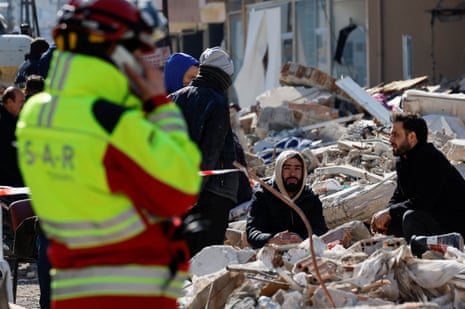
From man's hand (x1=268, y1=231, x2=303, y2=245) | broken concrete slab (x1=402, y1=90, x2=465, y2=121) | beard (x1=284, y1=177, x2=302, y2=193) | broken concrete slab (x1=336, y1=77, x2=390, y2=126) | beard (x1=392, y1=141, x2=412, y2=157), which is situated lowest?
broken concrete slab (x1=336, y1=77, x2=390, y2=126)

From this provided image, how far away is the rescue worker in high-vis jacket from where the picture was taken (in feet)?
10.3

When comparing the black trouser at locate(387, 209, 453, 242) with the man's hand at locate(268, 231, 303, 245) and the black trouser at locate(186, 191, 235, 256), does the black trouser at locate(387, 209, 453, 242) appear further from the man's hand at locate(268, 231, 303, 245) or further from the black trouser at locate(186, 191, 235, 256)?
the black trouser at locate(186, 191, 235, 256)

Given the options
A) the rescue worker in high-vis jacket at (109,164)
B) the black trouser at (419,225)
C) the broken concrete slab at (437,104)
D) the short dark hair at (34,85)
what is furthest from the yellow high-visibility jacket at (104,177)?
the broken concrete slab at (437,104)

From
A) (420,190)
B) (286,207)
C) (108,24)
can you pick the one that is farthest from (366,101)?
(108,24)

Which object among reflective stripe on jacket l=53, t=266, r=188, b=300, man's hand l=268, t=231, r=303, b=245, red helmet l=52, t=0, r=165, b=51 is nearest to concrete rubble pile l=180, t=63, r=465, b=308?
man's hand l=268, t=231, r=303, b=245

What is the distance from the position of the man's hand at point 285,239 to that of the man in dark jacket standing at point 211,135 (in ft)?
1.36

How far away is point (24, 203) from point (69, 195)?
4.47m

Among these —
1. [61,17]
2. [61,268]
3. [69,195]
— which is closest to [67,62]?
[61,17]

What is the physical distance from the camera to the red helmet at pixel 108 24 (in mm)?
3234

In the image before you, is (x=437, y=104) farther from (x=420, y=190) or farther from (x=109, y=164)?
(x=109, y=164)

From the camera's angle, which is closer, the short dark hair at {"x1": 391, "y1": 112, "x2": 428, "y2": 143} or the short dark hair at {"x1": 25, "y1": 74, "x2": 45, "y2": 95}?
the short dark hair at {"x1": 391, "y1": 112, "x2": 428, "y2": 143}

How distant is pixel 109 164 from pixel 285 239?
3.90m

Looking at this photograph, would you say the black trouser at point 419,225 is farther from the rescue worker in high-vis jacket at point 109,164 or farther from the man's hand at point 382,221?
the rescue worker in high-vis jacket at point 109,164

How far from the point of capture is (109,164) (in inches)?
124
